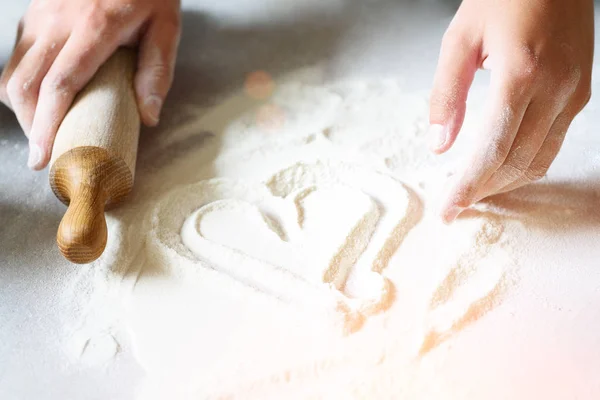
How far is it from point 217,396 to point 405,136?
737 millimetres

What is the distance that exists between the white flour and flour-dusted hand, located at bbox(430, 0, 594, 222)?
0.38ft

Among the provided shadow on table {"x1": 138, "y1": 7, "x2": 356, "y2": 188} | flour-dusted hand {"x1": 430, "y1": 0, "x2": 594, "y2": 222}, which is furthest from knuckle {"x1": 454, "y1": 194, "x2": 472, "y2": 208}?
shadow on table {"x1": 138, "y1": 7, "x2": 356, "y2": 188}

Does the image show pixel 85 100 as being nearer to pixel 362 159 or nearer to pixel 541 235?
pixel 362 159

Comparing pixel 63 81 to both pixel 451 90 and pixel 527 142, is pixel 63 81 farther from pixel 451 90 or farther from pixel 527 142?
pixel 527 142

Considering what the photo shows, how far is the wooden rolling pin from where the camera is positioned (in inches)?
39.2

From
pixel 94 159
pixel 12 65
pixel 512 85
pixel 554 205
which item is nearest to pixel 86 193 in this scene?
pixel 94 159

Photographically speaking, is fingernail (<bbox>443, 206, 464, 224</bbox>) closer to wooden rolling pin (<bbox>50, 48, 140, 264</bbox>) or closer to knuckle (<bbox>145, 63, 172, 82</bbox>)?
wooden rolling pin (<bbox>50, 48, 140, 264</bbox>)

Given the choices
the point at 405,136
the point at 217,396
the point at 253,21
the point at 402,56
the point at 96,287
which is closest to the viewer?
the point at 217,396

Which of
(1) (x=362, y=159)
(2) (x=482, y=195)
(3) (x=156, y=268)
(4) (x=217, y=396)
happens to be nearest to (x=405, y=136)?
(1) (x=362, y=159)

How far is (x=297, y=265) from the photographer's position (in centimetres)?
107

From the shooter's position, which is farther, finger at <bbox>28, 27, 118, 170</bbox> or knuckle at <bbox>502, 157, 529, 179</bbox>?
finger at <bbox>28, 27, 118, 170</bbox>

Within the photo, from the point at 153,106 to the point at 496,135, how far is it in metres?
0.75

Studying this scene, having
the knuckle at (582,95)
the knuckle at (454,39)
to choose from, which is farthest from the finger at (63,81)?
the knuckle at (582,95)

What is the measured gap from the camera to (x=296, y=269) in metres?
1.06
